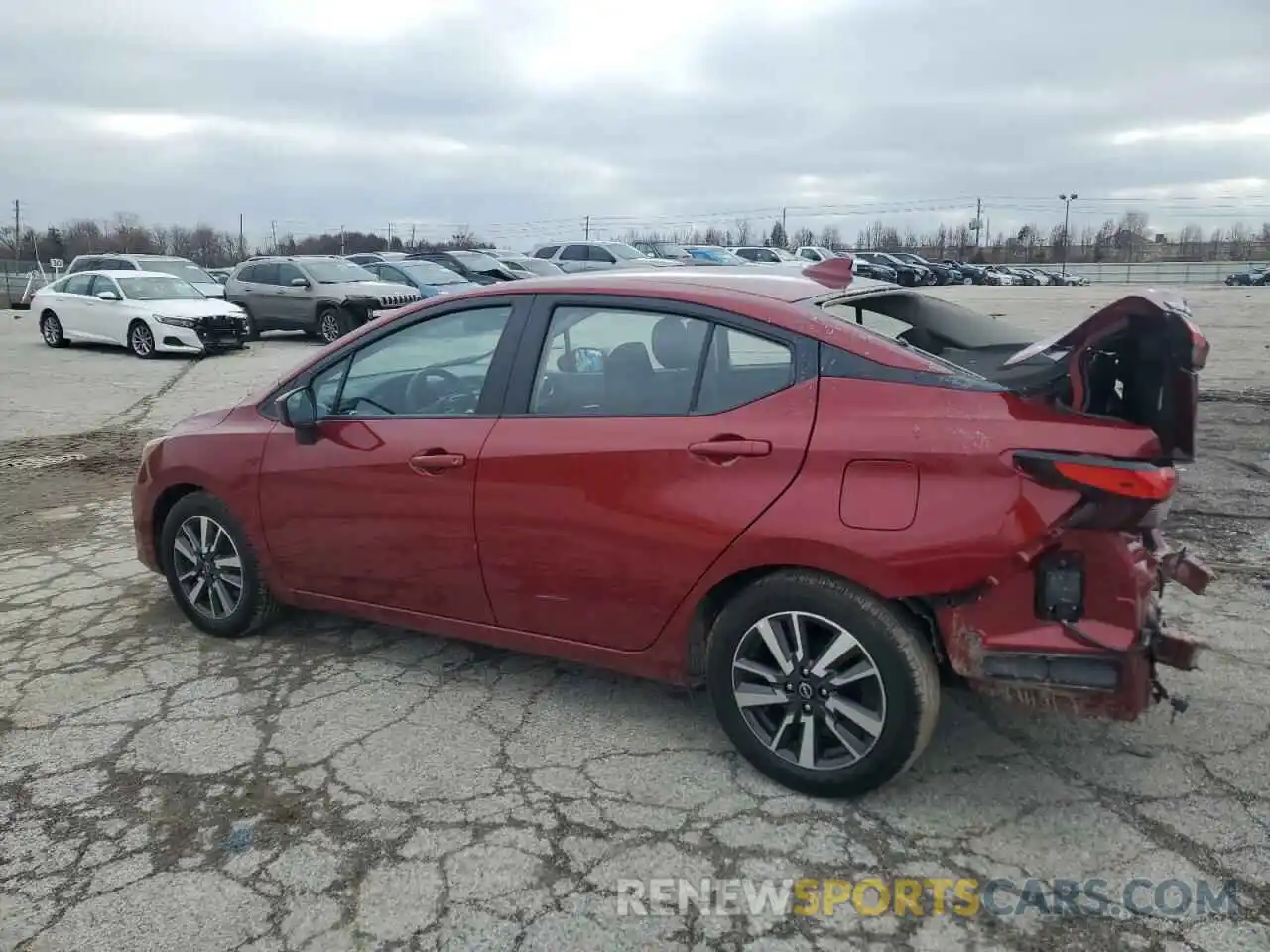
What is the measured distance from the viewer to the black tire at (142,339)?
1716 centimetres

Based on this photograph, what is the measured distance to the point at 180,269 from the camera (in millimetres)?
23016

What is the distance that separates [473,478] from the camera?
11.7ft

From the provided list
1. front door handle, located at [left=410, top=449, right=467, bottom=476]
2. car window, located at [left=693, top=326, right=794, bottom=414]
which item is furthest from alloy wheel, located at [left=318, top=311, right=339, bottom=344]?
car window, located at [left=693, top=326, right=794, bottom=414]

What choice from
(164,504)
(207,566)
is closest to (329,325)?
(164,504)

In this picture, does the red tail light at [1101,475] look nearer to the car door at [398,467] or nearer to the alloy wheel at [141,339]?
the car door at [398,467]

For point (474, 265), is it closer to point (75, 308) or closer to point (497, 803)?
point (75, 308)

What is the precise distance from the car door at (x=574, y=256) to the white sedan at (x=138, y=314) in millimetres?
12586

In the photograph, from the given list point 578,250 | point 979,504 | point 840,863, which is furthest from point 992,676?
point 578,250

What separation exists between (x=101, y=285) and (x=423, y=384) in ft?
56.4

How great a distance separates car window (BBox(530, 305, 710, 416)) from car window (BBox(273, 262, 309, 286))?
1786 centimetres

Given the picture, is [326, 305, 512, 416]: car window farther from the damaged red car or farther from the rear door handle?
the rear door handle

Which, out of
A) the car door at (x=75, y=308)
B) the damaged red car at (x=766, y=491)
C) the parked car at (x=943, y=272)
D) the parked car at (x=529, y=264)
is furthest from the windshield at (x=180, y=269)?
the parked car at (x=943, y=272)

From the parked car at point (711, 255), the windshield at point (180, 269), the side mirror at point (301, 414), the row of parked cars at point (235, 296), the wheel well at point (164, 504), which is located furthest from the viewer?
the parked car at point (711, 255)

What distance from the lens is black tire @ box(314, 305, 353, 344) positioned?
1942 cm
